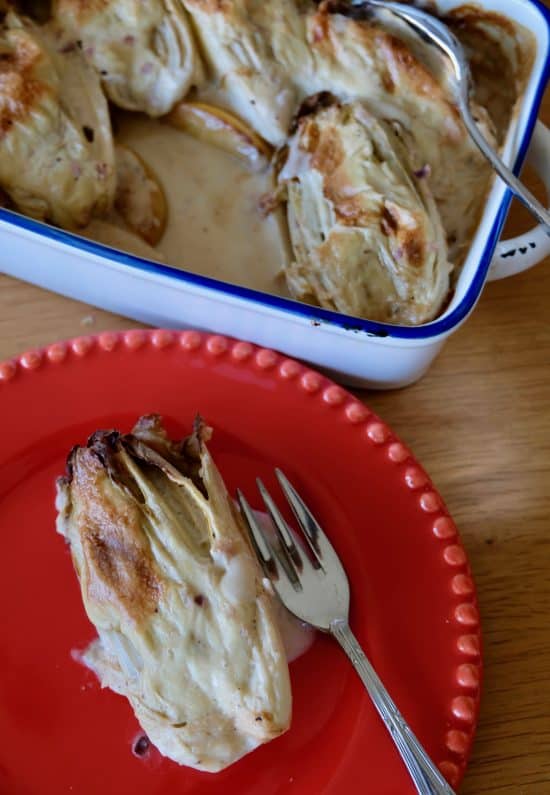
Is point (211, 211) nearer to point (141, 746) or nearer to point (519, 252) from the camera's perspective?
point (519, 252)

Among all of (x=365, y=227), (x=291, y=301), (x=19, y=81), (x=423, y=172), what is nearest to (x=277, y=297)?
(x=291, y=301)

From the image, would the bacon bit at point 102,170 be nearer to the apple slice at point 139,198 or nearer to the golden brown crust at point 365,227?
the apple slice at point 139,198

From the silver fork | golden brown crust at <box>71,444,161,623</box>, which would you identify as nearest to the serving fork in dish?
the silver fork

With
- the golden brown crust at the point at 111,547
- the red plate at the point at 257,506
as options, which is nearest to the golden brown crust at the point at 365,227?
the red plate at the point at 257,506

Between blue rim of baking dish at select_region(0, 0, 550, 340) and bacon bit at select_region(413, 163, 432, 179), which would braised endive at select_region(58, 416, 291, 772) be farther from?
bacon bit at select_region(413, 163, 432, 179)

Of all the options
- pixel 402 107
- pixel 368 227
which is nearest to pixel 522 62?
pixel 402 107

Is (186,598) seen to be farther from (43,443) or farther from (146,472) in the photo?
(43,443)

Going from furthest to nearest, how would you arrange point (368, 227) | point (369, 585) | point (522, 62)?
point (522, 62) < point (368, 227) < point (369, 585)
